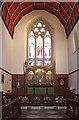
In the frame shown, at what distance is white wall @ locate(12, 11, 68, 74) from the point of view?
19188 mm

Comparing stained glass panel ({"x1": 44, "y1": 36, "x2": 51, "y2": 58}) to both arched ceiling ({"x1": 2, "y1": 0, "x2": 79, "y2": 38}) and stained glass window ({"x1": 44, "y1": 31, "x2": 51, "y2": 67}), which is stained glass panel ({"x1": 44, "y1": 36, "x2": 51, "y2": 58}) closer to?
stained glass window ({"x1": 44, "y1": 31, "x2": 51, "y2": 67})

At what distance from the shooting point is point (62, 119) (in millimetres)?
7691

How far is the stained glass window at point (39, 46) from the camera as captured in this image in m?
19.8

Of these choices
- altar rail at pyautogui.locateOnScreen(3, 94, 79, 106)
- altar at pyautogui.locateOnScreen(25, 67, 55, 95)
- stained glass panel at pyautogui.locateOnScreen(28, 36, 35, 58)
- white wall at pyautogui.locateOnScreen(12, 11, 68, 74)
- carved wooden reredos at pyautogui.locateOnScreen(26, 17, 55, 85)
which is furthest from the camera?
stained glass panel at pyautogui.locateOnScreen(28, 36, 35, 58)

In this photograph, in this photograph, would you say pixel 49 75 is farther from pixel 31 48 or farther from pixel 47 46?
pixel 31 48

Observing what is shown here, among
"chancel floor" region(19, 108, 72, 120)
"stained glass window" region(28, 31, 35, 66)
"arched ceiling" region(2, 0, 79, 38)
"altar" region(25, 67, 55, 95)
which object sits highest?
"arched ceiling" region(2, 0, 79, 38)

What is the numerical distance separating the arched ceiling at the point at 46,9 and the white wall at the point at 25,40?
1.60 ft

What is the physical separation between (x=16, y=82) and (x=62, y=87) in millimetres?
4284

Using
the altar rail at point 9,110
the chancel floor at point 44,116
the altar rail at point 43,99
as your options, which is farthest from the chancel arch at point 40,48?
the altar rail at point 9,110

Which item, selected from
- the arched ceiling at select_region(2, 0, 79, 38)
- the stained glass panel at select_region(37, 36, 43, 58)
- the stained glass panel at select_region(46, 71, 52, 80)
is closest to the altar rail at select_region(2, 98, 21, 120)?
the arched ceiling at select_region(2, 0, 79, 38)

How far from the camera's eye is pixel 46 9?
1938 cm

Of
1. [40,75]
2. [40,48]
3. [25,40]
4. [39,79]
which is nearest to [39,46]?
[40,48]

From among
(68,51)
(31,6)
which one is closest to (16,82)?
(68,51)

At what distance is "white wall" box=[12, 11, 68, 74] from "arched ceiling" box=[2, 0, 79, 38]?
487 millimetres
